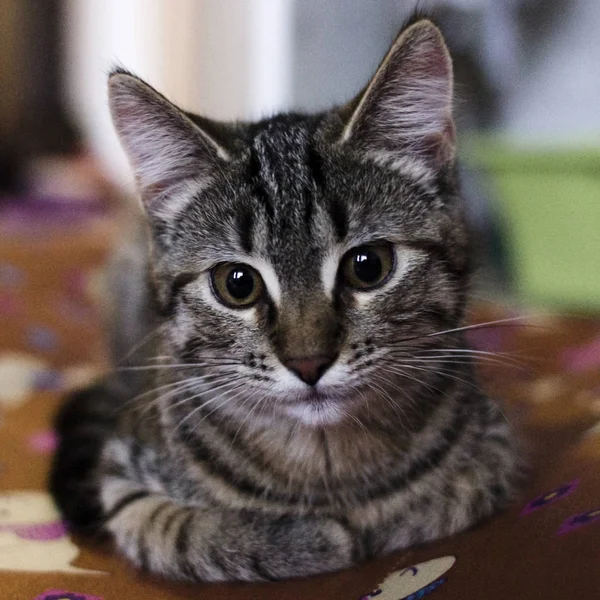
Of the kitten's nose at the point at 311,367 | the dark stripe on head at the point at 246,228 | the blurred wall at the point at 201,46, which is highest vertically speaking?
the blurred wall at the point at 201,46

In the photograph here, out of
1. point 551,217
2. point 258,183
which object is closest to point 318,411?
point 258,183

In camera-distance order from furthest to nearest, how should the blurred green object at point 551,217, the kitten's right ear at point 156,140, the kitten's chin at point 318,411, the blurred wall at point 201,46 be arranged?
the blurred wall at point 201,46
the blurred green object at point 551,217
the kitten's right ear at point 156,140
the kitten's chin at point 318,411

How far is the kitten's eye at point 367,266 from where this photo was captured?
0.94 m

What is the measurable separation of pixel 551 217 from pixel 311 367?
4.98 feet

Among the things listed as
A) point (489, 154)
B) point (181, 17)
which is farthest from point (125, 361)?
point (181, 17)

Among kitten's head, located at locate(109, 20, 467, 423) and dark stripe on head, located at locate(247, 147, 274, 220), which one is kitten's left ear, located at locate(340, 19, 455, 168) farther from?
dark stripe on head, located at locate(247, 147, 274, 220)

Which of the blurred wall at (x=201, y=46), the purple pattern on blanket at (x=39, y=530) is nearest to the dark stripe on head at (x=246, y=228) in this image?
the purple pattern on blanket at (x=39, y=530)

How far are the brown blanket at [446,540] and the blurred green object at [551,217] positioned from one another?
0.25 meters

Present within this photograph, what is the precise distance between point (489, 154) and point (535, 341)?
769 mm

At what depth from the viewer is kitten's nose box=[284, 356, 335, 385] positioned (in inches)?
33.8

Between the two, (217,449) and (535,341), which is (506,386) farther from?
(217,449)

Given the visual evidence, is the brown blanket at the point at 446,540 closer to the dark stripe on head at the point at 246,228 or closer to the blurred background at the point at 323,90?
the blurred background at the point at 323,90

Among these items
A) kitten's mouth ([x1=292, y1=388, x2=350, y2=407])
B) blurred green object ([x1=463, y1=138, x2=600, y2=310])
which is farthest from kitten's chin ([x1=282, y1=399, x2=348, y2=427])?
blurred green object ([x1=463, y1=138, x2=600, y2=310])

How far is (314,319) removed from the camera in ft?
2.92
